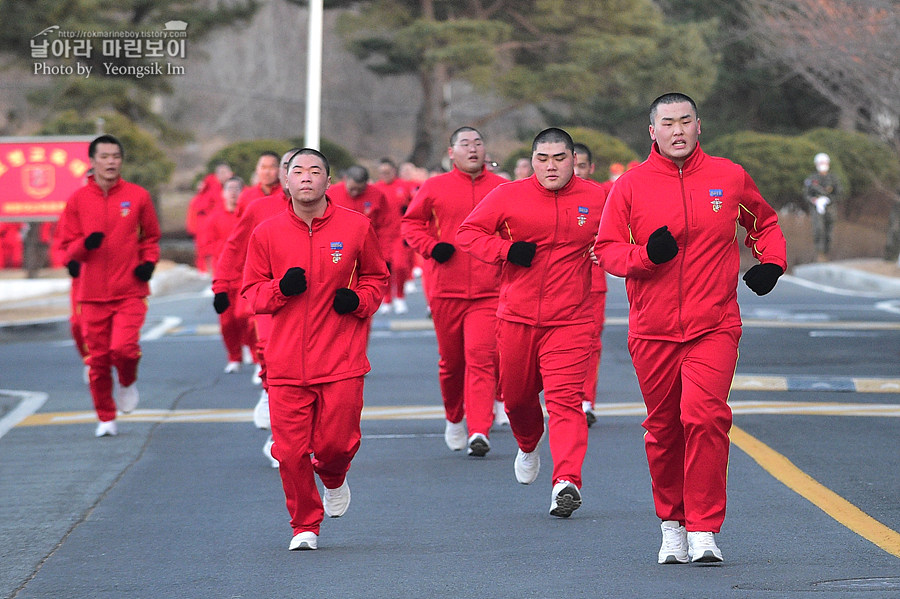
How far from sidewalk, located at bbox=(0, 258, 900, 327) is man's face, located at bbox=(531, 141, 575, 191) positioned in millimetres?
13585

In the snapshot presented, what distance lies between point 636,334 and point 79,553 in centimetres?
271

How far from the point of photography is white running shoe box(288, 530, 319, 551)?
684 centimetres

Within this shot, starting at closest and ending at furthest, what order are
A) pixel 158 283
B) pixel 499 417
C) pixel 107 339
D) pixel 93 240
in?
1. pixel 93 240
2. pixel 107 339
3. pixel 499 417
4. pixel 158 283

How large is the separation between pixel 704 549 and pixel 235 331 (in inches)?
335

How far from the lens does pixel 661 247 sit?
244 inches

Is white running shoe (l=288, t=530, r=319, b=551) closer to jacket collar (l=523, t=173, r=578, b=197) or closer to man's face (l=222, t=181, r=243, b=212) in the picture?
jacket collar (l=523, t=173, r=578, b=197)

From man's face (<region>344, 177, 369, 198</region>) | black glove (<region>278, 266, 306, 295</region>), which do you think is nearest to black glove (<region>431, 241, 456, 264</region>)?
black glove (<region>278, 266, 306, 295</region>)

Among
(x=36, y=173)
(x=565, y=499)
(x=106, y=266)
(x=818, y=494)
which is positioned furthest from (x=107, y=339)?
(x=36, y=173)

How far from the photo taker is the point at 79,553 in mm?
6961

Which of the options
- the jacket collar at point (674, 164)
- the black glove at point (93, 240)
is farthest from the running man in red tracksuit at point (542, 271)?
the black glove at point (93, 240)

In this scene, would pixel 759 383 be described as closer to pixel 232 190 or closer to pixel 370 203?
pixel 370 203

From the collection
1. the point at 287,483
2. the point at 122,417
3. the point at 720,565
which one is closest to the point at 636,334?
the point at 720,565

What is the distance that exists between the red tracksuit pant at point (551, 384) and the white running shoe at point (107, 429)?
12.1 feet

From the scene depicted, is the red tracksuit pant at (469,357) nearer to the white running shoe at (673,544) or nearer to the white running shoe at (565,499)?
the white running shoe at (565,499)
